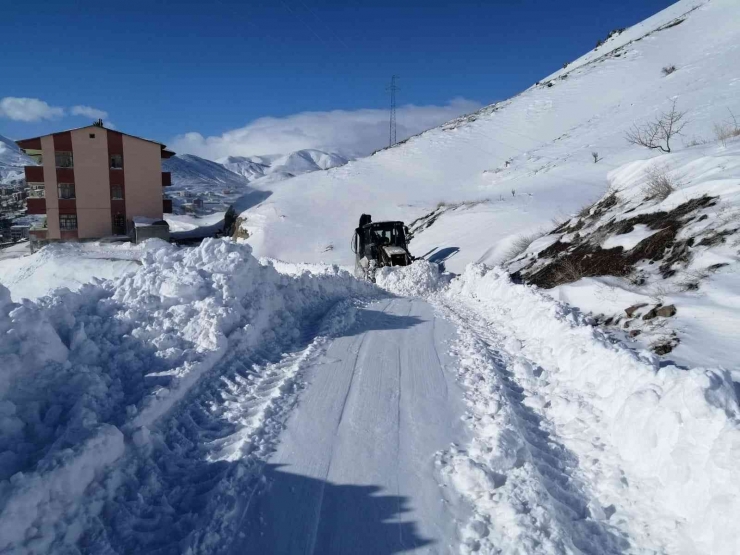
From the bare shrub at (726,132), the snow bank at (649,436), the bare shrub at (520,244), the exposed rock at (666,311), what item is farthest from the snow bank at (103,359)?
the bare shrub at (726,132)

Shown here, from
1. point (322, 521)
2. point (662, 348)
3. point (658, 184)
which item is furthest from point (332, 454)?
point (658, 184)

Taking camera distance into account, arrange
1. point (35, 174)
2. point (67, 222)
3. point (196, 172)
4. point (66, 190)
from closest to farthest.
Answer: point (35, 174) → point (66, 190) → point (67, 222) → point (196, 172)

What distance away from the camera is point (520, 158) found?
40.0 m

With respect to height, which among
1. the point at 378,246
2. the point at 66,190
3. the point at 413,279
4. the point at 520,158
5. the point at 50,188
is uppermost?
the point at 520,158

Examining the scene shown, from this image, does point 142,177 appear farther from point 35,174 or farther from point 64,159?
point 35,174

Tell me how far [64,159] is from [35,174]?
2283 millimetres

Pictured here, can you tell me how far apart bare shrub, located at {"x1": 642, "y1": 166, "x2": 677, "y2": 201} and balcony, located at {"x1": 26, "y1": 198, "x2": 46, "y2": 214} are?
4036 cm

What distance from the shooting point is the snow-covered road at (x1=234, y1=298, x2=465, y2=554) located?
353cm

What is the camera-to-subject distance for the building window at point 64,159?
37.3m

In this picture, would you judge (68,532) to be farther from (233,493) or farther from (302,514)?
(302,514)

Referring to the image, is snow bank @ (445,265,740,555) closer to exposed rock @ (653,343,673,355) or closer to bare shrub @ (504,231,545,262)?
exposed rock @ (653,343,673,355)

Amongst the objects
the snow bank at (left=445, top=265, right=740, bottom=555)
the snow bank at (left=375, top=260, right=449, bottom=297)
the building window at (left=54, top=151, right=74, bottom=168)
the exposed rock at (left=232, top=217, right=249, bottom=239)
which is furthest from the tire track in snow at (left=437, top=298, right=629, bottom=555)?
the building window at (left=54, top=151, right=74, bottom=168)

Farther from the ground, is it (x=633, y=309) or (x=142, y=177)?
(x=142, y=177)

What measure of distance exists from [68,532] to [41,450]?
0.77 metres
